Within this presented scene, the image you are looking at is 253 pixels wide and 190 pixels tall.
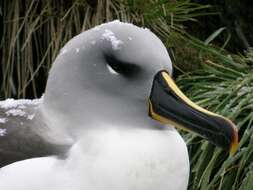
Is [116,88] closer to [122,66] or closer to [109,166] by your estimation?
[122,66]

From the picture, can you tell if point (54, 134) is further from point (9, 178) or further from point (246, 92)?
point (246, 92)

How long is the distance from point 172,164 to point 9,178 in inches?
16.4

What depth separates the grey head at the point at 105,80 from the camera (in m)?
2.18

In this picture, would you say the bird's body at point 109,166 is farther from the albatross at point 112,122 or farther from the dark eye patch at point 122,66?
the dark eye patch at point 122,66

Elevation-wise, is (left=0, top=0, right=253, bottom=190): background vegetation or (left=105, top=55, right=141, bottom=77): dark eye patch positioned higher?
(left=105, top=55, right=141, bottom=77): dark eye patch

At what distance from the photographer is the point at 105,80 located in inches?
86.7

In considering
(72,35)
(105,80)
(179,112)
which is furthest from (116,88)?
(72,35)

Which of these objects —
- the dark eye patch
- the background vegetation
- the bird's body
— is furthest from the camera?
the background vegetation

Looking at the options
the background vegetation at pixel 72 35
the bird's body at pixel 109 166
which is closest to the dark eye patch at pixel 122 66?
the bird's body at pixel 109 166

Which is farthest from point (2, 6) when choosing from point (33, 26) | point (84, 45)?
point (84, 45)

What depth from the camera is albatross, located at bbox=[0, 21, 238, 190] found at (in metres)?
2.10

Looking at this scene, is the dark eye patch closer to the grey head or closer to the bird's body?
the grey head

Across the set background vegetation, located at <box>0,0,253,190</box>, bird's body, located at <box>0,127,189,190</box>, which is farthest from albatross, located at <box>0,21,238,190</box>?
background vegetation, located at <box>0,0,253,190</box>

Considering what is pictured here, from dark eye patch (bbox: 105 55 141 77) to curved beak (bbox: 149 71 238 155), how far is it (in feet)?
0.20
